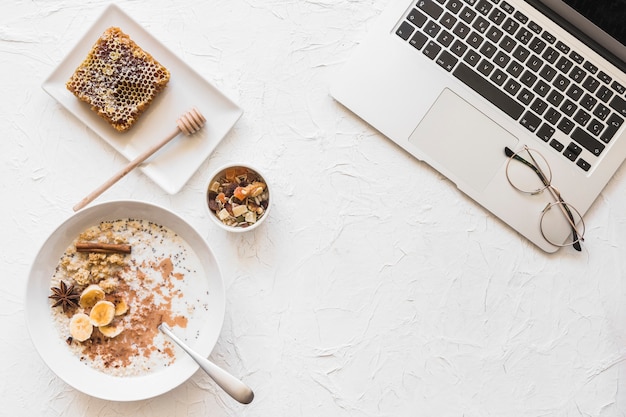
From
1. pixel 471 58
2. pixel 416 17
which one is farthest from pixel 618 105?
pixel 416 17

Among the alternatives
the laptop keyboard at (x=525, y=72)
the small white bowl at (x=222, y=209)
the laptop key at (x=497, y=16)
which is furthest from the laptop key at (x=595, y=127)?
the small white bowl at (x=222, y=209)

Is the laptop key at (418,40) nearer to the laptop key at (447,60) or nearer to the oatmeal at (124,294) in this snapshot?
the laptop key at (447,60)

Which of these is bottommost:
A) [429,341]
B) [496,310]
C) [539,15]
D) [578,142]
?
[429,341]

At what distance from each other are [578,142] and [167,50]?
2.18 ft

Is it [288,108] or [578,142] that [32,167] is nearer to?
[288,108]

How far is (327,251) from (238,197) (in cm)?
17

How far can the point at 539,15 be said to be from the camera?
3.17ft

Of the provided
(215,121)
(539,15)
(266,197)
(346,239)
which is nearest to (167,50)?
(215,121)

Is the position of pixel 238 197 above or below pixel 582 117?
below

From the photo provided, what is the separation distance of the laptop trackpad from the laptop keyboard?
4 centimetres

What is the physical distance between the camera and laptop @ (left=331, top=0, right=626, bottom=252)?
96cm

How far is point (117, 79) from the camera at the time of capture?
3.08 feet

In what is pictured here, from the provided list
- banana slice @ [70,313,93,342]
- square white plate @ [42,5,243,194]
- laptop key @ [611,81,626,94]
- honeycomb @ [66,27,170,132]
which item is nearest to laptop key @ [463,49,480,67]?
laptop key @ [611,81,626,94]

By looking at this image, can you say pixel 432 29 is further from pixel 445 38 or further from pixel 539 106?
pixel 539 106
